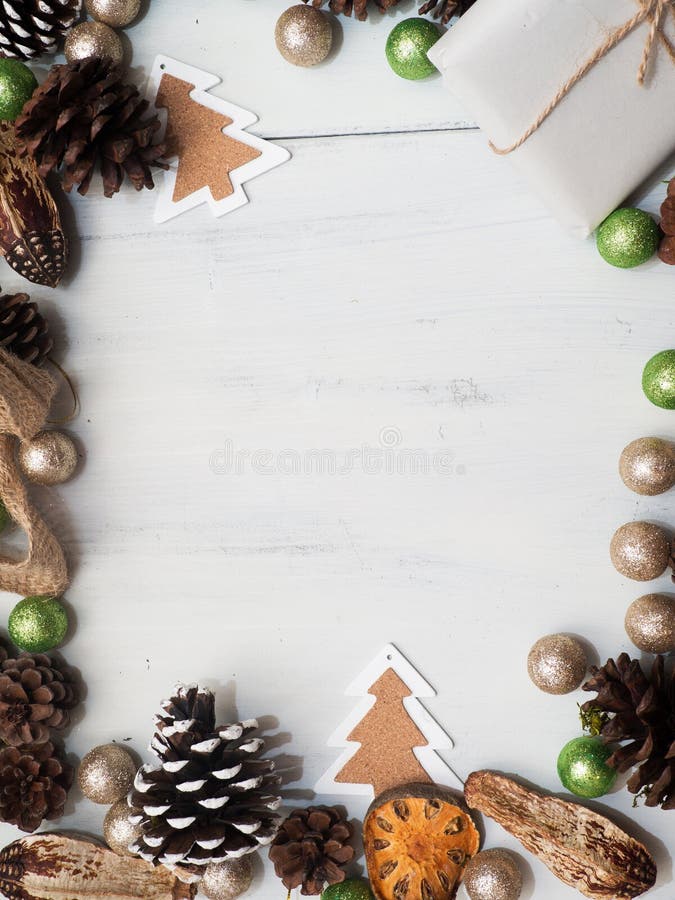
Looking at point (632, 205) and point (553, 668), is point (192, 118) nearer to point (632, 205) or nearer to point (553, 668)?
point (632, 205)

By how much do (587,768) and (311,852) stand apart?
289 millimetres

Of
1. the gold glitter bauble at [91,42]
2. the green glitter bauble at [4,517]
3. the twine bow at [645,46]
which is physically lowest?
the green glitter bauble at [4,517]

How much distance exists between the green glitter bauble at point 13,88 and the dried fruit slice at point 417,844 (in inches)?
31.4

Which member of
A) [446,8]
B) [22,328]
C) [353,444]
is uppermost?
[446,8]

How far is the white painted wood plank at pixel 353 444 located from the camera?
82cm

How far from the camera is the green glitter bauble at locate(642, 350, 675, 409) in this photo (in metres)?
0.77

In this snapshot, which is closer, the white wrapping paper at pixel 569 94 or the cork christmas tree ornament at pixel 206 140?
the white wrapping paper at pixel 569 94

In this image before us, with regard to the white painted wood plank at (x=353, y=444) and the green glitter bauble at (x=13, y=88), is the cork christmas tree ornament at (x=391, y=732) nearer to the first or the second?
the white painted wood plank at (x=353, y=444)

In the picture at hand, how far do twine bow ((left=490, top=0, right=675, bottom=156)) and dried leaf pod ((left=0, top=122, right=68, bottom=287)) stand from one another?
48 centimetres

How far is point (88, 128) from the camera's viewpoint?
78 centimetres

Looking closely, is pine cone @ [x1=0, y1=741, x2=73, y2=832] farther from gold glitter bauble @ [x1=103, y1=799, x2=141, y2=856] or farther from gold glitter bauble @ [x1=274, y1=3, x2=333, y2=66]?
gold glitter bauble @ [x1=274, y1=3, x2=333, y2=66]

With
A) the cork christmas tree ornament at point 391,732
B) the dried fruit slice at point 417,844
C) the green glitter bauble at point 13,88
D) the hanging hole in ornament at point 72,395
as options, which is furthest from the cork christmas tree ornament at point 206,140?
the dried fruit slice at point 417,844

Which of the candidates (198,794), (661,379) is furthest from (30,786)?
(661,379)
